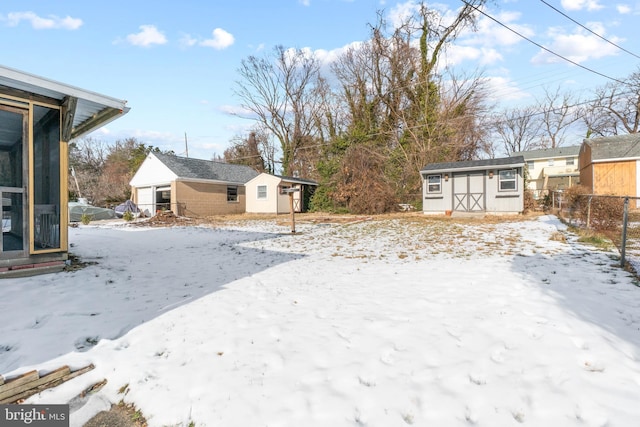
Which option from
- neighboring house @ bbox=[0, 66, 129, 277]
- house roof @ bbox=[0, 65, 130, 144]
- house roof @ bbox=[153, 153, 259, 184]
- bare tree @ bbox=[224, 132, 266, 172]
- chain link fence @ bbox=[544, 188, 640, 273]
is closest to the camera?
house roof @ bbox=[0, 65, 130, 144]

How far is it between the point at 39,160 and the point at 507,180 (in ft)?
62.2

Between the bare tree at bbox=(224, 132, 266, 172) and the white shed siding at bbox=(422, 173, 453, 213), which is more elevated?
the bare tree at bbox=(224, 132, 266, 172)

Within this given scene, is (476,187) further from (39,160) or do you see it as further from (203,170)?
(203,170)

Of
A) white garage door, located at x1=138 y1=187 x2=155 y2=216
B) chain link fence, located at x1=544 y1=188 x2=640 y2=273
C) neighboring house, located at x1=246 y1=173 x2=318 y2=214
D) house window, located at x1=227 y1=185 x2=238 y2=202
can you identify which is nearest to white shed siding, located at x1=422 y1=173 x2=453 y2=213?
chain link fence, located at x1=544 y1=188 x2=640 y2=273

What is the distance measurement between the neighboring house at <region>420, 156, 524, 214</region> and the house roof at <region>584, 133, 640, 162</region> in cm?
630

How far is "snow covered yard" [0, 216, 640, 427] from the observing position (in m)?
1.98

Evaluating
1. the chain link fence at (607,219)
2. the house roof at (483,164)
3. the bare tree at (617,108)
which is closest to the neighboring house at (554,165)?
the bare tree at (617,108)

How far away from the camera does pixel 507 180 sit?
16469 millimetres

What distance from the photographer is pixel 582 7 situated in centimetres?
971

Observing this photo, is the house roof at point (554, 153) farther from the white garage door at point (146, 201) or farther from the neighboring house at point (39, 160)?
the neighboring house at point (39, 160)

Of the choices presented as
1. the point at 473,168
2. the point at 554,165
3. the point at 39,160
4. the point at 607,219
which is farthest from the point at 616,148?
the point at 39,160

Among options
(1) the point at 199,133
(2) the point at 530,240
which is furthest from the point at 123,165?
(2) the point at 530,240

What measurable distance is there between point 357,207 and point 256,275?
50.8 feet

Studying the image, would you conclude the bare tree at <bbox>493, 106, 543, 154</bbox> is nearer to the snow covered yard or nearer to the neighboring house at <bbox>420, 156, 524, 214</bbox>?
the neighboring house at <bbox>420, 156, 524, 214</bbox>
